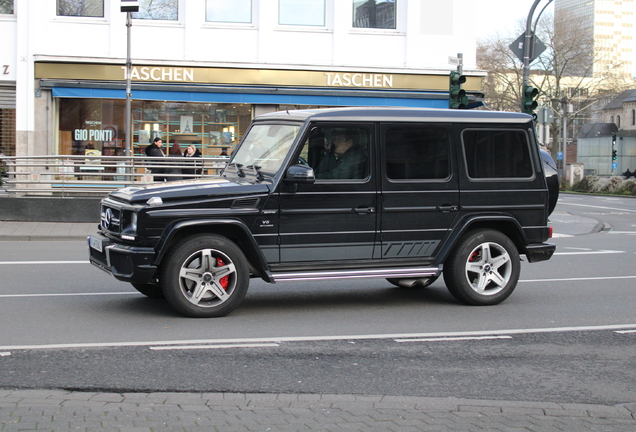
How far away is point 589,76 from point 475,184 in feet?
237

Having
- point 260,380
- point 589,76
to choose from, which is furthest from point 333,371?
point 589,76

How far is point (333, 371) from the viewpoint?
566 centimetres

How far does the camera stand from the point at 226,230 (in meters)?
7.38

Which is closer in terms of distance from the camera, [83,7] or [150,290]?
[150,290]

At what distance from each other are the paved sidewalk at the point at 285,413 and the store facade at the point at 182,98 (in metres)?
18.8

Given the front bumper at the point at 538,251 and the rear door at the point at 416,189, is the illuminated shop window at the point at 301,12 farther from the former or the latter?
the front bumper at the point at 538,251

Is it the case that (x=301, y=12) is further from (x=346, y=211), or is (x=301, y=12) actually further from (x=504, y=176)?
(x=346, y=211)

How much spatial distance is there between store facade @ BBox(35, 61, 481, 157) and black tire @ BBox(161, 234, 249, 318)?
16.4 meters

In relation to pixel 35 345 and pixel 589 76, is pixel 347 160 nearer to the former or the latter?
pixel 35 345

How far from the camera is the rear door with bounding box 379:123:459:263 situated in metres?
7.88

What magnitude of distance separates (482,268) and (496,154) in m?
1.21

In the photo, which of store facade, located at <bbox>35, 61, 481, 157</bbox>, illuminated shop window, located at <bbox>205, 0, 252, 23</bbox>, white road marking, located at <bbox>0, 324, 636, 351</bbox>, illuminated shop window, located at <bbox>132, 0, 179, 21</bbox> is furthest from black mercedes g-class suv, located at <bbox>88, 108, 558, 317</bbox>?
illuminated shop window, located at <bbox>132, 0, 179, 21</bbox>

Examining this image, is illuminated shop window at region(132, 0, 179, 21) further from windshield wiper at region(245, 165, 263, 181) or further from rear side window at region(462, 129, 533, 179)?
rear side window at region(462, 129, 533, 179)

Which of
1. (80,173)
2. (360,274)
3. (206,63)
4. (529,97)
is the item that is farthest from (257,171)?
(206,63)
